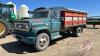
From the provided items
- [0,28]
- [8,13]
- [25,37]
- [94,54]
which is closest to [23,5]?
[8,13]

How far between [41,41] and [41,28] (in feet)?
2.15

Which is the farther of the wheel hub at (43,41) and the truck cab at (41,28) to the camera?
the wheel hub at (43,41)

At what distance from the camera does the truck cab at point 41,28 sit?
726cm

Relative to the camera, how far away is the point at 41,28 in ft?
24.7

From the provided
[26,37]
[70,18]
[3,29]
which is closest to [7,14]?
[3,29]

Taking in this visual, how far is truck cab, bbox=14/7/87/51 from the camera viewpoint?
7.26m

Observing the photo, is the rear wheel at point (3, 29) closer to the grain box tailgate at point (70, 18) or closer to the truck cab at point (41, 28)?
→ the truck cab at point (41, 28)

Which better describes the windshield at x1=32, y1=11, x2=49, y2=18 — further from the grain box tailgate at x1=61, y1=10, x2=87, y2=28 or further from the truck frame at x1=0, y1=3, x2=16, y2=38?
the truck frame at x1=0, y1=3, x2=16, y2=38

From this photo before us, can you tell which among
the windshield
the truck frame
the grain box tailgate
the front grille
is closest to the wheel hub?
the front grille

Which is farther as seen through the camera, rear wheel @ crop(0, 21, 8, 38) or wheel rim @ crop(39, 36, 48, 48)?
rear wheel @ crop(0, 21, 8, 38)

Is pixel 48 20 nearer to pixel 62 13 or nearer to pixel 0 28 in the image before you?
pixel 62 13

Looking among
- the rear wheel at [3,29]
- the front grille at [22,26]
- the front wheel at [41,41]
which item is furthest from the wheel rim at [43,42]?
the rear wheel at [3,29]

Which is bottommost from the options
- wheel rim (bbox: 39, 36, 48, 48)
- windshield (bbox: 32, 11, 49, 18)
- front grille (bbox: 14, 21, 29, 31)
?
wheel rim (bbox: 39, 36, 48, 48)

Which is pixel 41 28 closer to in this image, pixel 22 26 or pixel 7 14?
pixel 22 26
